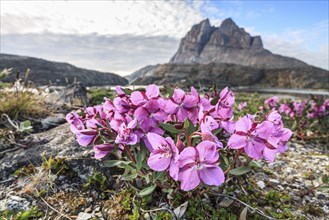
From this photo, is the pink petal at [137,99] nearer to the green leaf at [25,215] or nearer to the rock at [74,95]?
the green leaf at [25,215]

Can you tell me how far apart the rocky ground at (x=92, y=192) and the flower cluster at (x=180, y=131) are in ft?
2.16

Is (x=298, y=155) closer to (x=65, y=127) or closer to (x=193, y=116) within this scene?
(x=193, y=116)

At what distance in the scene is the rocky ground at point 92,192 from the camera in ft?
8.34

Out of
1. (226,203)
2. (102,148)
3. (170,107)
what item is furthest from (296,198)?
(102,148)

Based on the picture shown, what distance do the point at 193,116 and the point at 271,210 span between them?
1.39m

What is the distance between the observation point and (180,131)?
1985 mm

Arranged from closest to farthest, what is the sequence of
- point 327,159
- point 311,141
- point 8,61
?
point 327,159 → point 311,141 → point 8,61

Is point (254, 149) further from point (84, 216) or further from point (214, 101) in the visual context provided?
point (84, 216)

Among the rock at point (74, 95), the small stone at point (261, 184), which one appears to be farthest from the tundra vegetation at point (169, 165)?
the rock at point (74, 95)

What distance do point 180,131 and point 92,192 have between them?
1322 millimetres

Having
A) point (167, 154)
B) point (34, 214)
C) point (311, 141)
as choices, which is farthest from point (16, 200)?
point (311, 141)

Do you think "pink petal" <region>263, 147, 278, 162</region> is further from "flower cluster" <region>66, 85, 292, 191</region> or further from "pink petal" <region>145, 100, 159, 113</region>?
"pink petal" <region>145, 100, 159, 113</region>

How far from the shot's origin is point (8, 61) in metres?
116

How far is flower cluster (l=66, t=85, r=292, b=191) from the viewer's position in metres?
1.65
